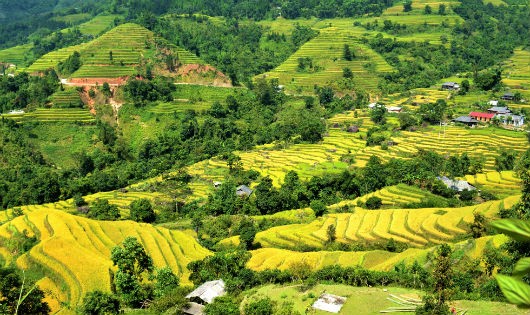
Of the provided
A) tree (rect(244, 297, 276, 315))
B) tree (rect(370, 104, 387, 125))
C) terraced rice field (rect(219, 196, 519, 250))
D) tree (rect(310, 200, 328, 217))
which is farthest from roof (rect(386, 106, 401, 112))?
tree (rect(244, 297, 276, 315))

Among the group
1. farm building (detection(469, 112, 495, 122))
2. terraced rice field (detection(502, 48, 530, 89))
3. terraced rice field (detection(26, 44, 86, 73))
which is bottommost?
farm building (detection(469, 112, 495, 122))

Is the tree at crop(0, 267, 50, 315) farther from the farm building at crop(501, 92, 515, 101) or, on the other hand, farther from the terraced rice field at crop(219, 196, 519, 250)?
the farm building at crop(501, 92, 515, 101)

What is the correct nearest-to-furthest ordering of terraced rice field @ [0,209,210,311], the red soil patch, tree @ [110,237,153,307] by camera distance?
1. tree @ [110,237,153,307]
2. terraced rice field @ [0,209,210,311]
3. the red soil patch

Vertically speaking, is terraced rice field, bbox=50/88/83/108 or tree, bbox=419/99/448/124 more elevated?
terraced rice field, bbox=50/88/83/108

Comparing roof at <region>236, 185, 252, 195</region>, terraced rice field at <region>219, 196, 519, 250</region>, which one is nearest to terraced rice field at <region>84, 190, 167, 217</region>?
roof at <region>236, 185, 252, 195</region>

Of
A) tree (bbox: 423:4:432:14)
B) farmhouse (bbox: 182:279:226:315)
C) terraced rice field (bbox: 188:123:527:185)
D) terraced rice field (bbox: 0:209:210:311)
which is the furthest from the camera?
tree (bbox: 423:4:432:14)

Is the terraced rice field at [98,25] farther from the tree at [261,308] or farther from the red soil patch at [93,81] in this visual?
the tree at [261,308]

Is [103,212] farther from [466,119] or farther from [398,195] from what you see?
[466,119]

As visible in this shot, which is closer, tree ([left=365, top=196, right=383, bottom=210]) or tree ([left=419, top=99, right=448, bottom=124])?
tree ([left=365, top=196, right=383, bottom=210])
